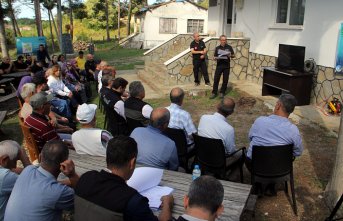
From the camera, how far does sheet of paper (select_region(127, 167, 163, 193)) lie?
104 inches

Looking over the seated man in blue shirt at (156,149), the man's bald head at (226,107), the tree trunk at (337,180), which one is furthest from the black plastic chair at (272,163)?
the seated man in blue shirt at (156,149)

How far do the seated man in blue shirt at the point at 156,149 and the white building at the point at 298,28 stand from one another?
18.2 ft

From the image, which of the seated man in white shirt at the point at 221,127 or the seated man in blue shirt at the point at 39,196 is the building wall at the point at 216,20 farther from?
the seated man in blue shirt at the point at 39,196

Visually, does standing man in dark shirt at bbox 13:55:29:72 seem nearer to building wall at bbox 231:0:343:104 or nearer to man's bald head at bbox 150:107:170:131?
building wall at bbox 231:0:343:104

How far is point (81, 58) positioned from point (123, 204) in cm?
1069

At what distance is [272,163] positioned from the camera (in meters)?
3.58

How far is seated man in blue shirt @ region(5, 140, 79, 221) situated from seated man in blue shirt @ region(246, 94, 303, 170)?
2.30 m

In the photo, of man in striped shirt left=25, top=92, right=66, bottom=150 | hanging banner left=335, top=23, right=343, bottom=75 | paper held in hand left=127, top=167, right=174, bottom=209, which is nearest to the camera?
paper held in hand left=127, top=167, right=174, bottom=209

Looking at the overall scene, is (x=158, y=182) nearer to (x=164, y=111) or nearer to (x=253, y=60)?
(x=164, y=111)

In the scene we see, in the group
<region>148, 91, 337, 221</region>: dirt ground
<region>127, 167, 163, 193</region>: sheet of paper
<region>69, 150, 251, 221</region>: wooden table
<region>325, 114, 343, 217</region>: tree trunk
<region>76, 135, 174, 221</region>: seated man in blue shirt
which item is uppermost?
<region>76, 135, 174, 221</region>: seated man in blue shirt

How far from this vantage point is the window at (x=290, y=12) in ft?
28.3

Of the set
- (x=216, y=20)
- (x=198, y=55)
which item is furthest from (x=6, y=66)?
(x=216, y=20)

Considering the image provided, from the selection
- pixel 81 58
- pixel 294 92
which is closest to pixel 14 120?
pixel 81 58

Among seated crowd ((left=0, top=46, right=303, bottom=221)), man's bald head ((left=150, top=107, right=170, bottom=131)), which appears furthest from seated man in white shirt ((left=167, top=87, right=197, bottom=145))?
man's bald head ((left=150, top=107, right=170, bottom=131))
